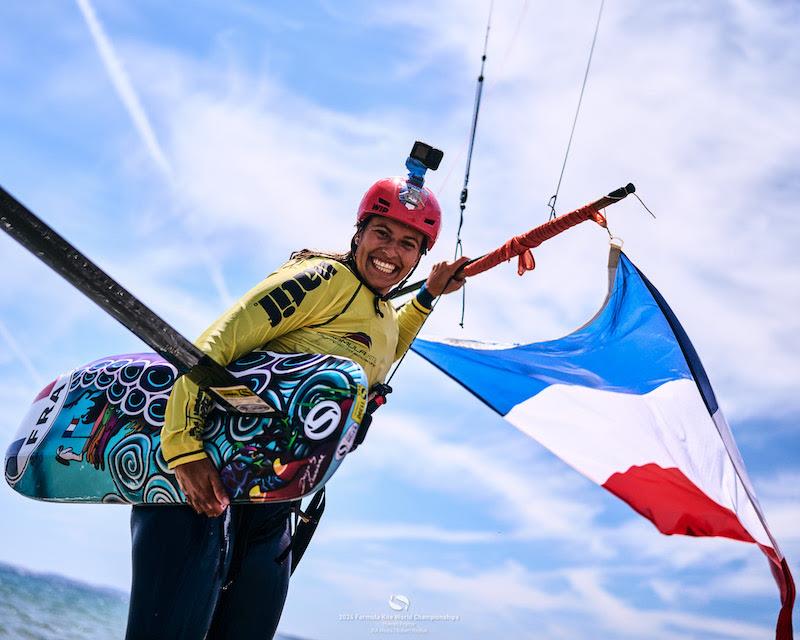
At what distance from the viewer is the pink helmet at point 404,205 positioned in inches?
155

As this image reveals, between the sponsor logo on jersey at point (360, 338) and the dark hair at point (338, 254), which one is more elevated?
the dark hair at point (338, 254)

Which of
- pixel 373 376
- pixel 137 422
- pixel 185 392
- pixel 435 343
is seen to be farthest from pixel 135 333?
pixel 435 343

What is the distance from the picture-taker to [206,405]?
10.6ft

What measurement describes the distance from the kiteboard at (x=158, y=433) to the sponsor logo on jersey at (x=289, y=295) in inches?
6.9

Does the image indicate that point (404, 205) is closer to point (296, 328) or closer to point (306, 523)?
point (296, 328)

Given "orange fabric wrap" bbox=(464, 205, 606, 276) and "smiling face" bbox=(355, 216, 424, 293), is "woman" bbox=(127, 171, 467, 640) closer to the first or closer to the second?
"smiling face" bbox=(355, 216, 424, 293)

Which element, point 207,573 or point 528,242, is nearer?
point 207,573

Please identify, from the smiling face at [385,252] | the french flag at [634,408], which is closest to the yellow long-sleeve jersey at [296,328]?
the smiling face at [385,252]

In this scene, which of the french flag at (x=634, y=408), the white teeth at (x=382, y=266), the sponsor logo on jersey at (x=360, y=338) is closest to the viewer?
the sponsor logo on jersey at (x=360, y=338)

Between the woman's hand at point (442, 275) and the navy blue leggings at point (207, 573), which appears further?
the woman's hand at point (442, 275)

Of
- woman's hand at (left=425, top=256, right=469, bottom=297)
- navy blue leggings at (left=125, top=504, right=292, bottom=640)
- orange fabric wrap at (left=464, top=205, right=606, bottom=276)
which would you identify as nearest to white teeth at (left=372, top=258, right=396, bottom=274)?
woman's hand at (left=425, top=256, right=469, bottom=297)

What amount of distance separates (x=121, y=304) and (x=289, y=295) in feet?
2.49

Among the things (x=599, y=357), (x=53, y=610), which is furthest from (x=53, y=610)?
(x=599, y=357)

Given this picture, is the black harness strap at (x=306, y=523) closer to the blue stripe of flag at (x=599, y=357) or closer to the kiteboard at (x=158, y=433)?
the kiteboard at (x=158, y=433)
